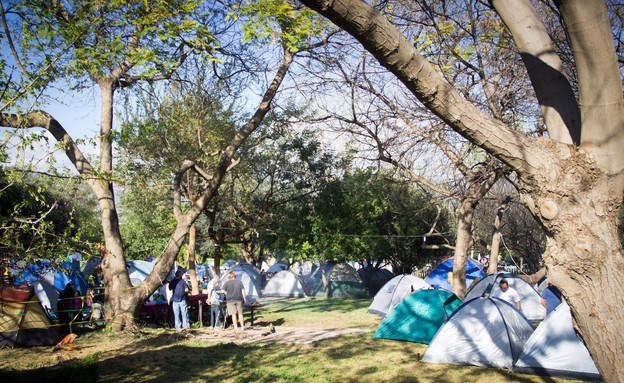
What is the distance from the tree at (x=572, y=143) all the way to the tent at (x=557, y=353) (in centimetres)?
506

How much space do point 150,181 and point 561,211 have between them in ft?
50.8

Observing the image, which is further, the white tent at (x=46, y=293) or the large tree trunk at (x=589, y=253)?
the white tent at (x=46, y=293)

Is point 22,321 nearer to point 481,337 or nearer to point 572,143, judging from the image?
point 481,337

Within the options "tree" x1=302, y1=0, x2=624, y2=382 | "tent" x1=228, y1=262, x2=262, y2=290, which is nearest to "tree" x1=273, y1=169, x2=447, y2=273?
"tent" x1=228, y1=262, x2=262, y2=290

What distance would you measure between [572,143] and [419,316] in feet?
24.4

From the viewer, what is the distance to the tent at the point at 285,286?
21.8m

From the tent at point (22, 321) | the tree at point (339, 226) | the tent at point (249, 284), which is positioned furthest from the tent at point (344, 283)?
the tent at point (22, 321)

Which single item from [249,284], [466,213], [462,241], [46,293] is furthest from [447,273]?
[46,293]

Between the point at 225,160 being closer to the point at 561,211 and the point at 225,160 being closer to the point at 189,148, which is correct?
the point at 189,148

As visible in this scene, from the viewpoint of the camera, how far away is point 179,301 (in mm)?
10555

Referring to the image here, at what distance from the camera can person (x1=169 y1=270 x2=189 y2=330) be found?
10523mm

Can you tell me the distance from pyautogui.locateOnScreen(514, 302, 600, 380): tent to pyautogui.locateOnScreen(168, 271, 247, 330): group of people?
19.8 feet

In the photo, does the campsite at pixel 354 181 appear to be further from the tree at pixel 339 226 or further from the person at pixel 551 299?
the tree at pixel 339 226

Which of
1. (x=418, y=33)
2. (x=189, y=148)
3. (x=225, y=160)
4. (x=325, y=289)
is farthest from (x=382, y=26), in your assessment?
(x=325, y=289)
